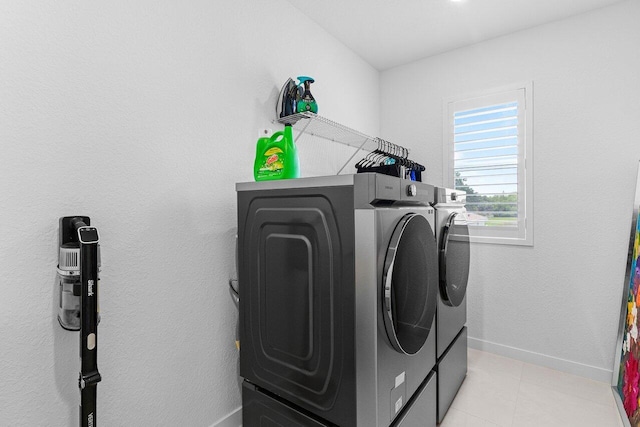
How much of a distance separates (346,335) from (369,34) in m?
2.53

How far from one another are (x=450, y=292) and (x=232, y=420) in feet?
4.81

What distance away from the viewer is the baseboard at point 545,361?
2.41 m

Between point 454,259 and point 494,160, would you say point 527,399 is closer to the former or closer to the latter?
point 454,259

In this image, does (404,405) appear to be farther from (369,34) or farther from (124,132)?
(369,34)

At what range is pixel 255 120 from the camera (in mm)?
2018

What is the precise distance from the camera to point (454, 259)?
2.03 m

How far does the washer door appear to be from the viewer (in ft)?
6.15

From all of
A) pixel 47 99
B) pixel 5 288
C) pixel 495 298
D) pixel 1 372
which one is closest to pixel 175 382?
pixel 1 372

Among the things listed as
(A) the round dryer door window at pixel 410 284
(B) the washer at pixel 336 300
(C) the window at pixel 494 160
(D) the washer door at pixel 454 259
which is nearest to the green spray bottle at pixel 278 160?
(B) the washer at pixel 336 300

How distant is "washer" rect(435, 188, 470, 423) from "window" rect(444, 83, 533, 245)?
2.44ft

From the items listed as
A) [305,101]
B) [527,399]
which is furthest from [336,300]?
[527,399]

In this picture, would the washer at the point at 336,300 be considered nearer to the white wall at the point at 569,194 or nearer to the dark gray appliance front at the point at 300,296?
the dark gray appliance front at the point at 300,296

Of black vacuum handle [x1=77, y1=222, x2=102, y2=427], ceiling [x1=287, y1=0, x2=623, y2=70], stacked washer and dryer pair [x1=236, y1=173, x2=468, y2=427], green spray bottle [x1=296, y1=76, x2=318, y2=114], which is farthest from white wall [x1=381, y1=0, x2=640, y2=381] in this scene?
black vacuum handle [x1=77, y1=222, x2=102, y2=427]

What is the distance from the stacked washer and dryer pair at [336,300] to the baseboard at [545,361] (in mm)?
1484
